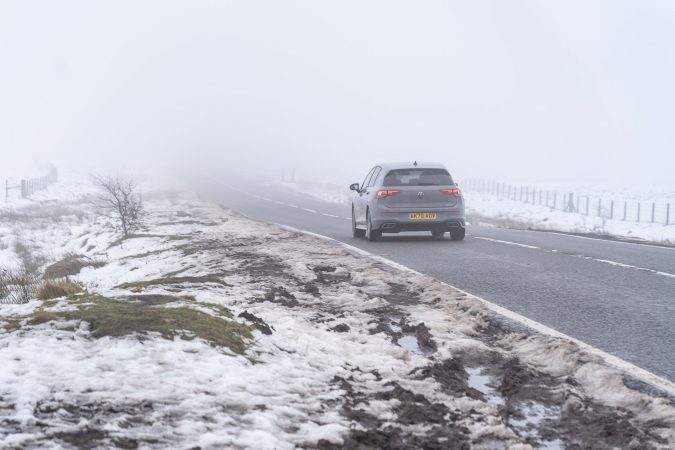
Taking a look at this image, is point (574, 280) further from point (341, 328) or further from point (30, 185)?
point (30, 185)

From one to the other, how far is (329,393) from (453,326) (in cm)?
240

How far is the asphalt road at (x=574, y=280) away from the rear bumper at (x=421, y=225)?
308 millimetres

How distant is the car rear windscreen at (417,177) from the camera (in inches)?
586

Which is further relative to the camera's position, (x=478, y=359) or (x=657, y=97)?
(x=657, y=97)

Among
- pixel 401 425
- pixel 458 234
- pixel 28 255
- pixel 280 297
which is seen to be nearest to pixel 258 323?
pixel 280 297

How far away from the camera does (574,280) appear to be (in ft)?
30.9

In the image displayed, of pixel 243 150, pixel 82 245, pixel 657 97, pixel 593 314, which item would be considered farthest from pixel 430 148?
pixel 593 314

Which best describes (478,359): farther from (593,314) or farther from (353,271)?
(353,271)

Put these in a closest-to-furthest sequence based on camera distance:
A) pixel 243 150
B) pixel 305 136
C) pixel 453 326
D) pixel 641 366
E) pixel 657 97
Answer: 1. pixel 641 366
2. pixel 453 326
3. pixel 243 150
4. pixel 305 136
5. pixel 657 97

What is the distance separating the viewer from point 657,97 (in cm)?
19162

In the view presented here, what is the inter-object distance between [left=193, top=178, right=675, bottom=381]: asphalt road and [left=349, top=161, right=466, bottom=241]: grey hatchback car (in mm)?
405

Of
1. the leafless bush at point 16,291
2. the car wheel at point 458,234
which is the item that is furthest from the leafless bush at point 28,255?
the car wheel at point 458,234

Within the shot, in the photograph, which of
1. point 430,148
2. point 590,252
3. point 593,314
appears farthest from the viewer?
point 430,148

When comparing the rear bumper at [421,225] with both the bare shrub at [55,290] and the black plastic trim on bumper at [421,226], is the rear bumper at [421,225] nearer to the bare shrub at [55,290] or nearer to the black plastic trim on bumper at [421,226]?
the black plastic trim on bumper at [421,226]
